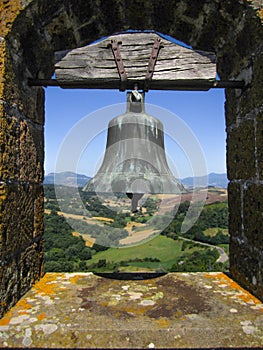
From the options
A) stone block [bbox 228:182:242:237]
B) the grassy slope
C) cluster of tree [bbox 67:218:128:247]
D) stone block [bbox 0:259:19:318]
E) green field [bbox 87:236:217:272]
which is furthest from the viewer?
cluster of tree [bbox 67:218:128:247]

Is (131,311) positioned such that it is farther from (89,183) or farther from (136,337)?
(89,183)

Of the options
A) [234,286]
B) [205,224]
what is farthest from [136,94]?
[205,224]

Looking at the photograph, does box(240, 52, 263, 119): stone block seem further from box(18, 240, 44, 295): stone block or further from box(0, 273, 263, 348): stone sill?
box(18, 240, 44, 295): stone block

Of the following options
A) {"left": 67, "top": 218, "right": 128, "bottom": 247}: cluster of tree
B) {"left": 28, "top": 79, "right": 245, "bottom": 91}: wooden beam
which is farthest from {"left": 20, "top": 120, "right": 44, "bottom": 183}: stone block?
{"left": 67, "top": 218, "right": 128, "bottom": 247}: cluster of tree

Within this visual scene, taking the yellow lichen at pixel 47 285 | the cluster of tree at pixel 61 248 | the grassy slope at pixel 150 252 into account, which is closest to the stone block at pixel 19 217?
the yellow lichen at pixel 47 285

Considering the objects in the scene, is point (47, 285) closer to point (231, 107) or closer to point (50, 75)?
point (50, 75)

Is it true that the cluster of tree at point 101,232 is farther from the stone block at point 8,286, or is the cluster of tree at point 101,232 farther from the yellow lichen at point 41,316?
the yellow lichen at point 41,316

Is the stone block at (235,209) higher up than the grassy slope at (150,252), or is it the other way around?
the stone block at (235,209)
